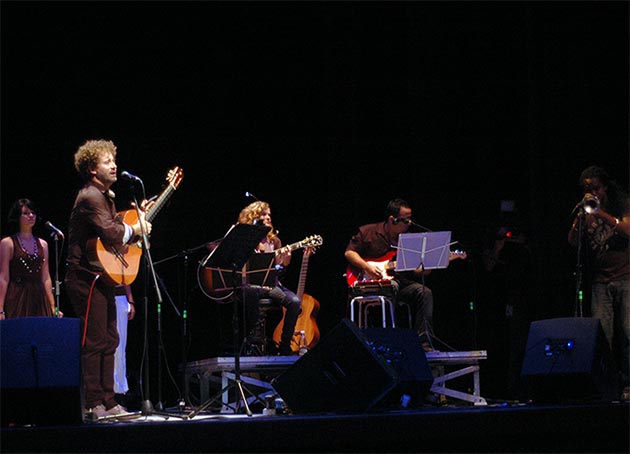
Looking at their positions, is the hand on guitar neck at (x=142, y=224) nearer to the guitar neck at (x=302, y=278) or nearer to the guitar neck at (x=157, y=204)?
the guitar neck at (x=157, y=204)

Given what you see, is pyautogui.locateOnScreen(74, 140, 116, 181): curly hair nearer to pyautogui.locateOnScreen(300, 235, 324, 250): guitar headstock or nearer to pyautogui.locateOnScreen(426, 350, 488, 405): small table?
pyautogui.locateOnScreen(300, 235, 324, 250): guitar headstock

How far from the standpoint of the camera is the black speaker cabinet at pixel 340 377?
16.6 feet

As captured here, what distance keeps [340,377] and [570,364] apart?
1.55 m

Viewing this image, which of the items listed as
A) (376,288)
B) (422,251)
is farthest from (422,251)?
(376,288)

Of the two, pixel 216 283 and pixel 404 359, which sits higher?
pixel 216 283

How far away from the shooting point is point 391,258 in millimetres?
8641

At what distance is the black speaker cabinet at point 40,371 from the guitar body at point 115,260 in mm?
1055

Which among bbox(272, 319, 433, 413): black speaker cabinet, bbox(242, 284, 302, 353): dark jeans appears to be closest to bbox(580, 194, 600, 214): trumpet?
bbox(272, 319, 433, 413): black speaker cabinet

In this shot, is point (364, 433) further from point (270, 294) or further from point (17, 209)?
point (17, 209)

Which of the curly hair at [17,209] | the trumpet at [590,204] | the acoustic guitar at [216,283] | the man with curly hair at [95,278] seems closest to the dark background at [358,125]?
the acoustic guitar at [216,283]

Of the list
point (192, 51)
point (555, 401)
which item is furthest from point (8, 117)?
point (555, 401)

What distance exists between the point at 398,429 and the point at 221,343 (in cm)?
452

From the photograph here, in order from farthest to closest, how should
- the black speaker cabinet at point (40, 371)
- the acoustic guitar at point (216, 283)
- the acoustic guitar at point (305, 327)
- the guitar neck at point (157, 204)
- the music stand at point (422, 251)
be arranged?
the acoustic guitar at point (305, 327) → the acoustic guitar at point (216, 283) → the music stand at point (422, 251) → the guitar neck at point (157, 204) → the black speaker cabinet at point (40, 371)

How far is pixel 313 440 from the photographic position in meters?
4.33
